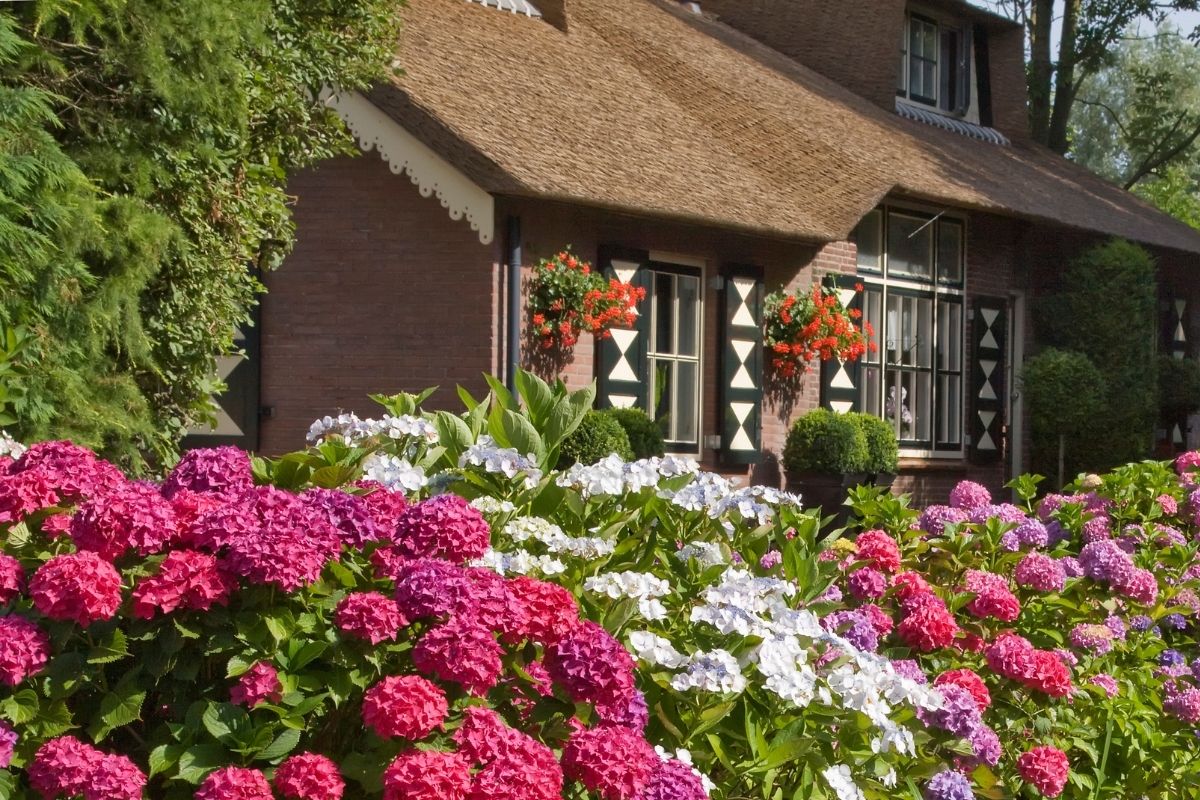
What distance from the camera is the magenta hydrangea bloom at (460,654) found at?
9.64 ft

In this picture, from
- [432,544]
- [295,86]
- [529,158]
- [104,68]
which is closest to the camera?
[432,544]

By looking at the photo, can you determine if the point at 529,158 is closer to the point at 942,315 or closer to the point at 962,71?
the point at 942,315

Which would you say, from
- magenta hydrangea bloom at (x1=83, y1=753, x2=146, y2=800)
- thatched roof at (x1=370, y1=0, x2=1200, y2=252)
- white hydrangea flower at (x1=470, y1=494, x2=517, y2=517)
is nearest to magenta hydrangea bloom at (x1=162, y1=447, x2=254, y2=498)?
white hydrangea flower at (x1=470, y1=494, x2=517, y2=517)

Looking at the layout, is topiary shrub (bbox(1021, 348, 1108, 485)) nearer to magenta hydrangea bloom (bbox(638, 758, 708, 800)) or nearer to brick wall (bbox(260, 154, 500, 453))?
brick wall (bbox(260, 154, 500, 453))

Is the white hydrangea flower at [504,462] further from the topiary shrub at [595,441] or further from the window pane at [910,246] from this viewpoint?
the window pane at [910,246]

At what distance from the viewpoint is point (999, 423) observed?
17656 mm

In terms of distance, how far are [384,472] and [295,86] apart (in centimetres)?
582

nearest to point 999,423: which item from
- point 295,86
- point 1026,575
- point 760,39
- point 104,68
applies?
point 760,39

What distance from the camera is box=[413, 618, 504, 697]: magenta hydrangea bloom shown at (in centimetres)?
294

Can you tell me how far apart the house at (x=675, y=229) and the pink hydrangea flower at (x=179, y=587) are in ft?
28.1

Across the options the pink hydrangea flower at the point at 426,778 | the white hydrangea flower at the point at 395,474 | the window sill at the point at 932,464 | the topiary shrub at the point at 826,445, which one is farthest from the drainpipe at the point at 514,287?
the pink hydrangea flower at the point at 426,778

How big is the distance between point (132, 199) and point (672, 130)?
25.4ft

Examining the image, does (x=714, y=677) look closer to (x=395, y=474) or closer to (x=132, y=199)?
(x=395, y=474)

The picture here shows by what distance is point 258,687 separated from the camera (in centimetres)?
291
